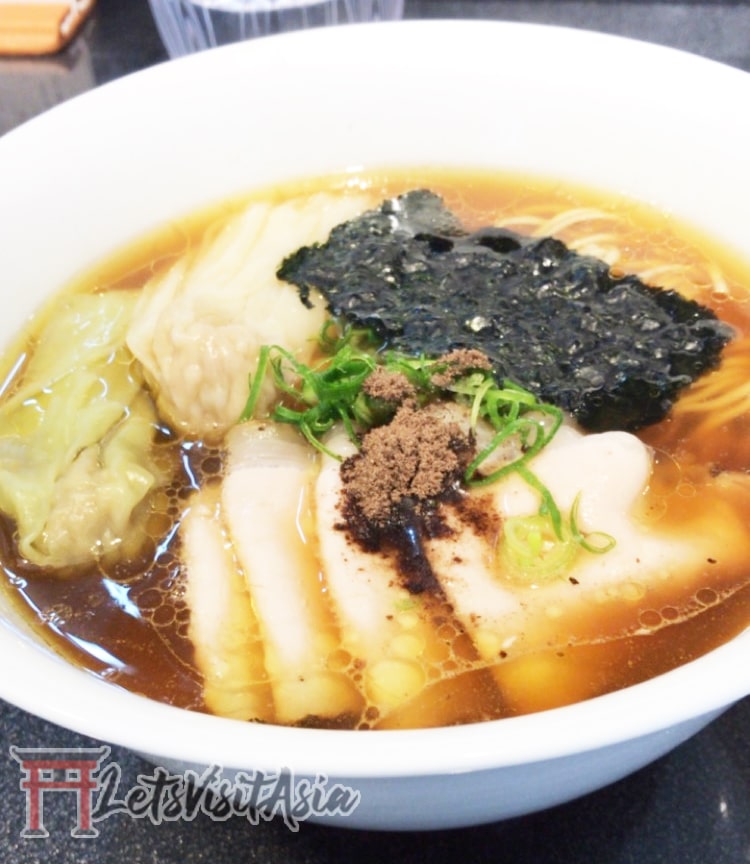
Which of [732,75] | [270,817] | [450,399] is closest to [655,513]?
[450,399]

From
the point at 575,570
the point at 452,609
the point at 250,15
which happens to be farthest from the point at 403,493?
the point at 250,15

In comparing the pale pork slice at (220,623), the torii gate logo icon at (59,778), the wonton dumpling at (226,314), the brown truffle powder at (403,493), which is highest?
the wonton dumpling at (226,314)

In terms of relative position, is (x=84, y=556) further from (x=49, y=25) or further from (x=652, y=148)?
(x=49, y=25)

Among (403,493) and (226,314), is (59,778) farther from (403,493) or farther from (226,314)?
(226,314)

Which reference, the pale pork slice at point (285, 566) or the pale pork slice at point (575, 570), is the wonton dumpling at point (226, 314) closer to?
the pale pork slice at point (285, 566)

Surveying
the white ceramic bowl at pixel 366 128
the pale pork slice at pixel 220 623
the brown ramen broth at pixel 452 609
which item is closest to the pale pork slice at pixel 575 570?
the brown ramen broth at pixel 452 609

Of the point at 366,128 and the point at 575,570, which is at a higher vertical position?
the point at 366,128

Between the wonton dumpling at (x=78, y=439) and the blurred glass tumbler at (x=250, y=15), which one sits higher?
the blurred glass tumbler at (x=250, y=15)
